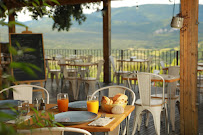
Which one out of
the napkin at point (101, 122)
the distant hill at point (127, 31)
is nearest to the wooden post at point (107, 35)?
the napkin at point (101, 122)

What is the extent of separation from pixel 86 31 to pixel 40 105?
960 inches

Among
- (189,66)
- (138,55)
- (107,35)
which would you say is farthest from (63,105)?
(138,55)

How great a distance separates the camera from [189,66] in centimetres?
371

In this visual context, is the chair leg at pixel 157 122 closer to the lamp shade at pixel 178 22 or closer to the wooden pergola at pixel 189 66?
the wooden pergola at pixel 189 66

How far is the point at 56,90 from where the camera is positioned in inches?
301

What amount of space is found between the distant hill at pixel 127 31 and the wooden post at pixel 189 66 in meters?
20.9

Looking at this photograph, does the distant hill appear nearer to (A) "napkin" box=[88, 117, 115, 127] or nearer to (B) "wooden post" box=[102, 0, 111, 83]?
(B) "wooden post" box=[102, 0, 111, 83]

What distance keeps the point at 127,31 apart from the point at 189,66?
2334cm

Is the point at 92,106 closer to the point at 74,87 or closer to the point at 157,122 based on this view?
the point at 157,122

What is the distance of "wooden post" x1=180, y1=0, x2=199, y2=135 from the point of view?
367 centimetres

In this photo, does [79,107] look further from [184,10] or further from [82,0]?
[82,0]

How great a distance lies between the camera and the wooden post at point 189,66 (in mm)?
3668

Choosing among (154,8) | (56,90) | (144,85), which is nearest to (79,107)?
(144,85)

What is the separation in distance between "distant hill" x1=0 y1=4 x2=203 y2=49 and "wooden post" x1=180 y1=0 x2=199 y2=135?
20946 mm
